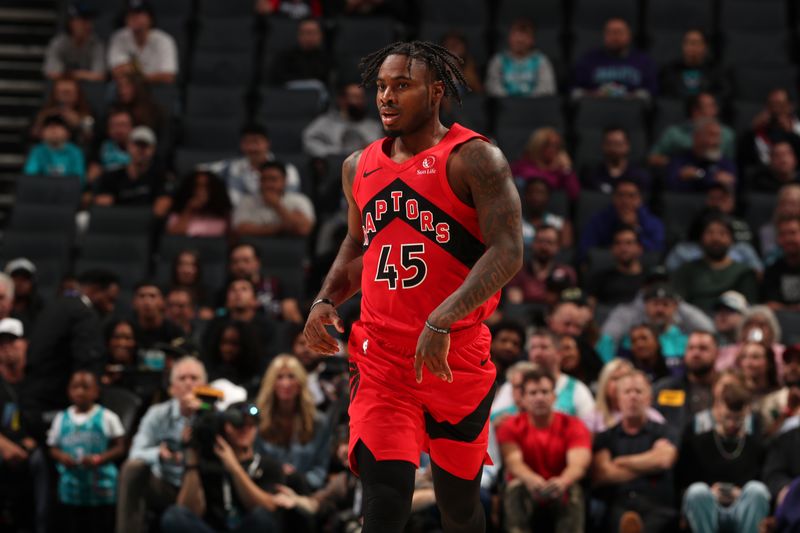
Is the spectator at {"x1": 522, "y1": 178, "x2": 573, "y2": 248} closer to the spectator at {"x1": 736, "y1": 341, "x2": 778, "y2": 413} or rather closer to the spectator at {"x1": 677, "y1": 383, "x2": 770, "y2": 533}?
the spectator at {"x1": 736, "y1": 341, "x2": 778, "y2": 413}

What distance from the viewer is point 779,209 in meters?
11.2

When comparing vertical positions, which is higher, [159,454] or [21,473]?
[159,454]

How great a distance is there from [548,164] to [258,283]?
2.84 m

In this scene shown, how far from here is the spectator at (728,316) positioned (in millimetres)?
10172

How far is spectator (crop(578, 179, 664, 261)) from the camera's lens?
11.1 metres

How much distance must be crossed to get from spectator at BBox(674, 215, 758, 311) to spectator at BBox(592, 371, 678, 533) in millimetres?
2334

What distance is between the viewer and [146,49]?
1289 cm

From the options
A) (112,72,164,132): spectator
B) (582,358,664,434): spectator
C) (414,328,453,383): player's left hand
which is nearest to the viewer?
(414,328,453,383): player's left hand

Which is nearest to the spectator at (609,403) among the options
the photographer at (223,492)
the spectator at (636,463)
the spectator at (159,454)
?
the spectator at (636,463)

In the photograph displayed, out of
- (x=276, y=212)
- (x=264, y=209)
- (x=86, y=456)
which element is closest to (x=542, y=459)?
(x=86, y=456)

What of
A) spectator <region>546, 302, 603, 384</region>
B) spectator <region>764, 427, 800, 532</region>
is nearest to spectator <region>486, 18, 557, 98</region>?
spectator <region>546, 302, 603, 384</region>

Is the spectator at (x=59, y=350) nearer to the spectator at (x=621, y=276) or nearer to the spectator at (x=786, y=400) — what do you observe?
the spectator at (x=621, y=276)

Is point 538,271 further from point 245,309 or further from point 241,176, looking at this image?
point 241,176

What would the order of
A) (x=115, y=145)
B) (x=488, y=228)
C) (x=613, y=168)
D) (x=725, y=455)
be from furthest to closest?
1. (x=115, y=145)
2. (x=613, y=168)
3. (x=725, y=455)
4. (x=488, y=228)
